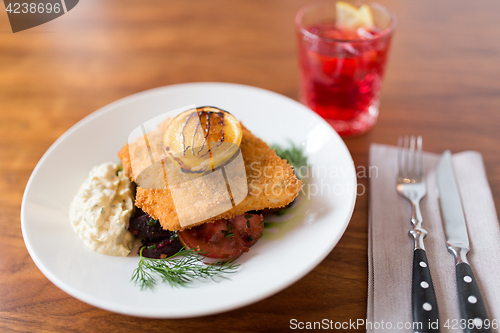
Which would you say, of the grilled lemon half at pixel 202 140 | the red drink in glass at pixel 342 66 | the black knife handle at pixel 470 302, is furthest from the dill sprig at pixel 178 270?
the red drink in glass at pixel 342 66

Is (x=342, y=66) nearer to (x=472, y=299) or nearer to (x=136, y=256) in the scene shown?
(x=472, y=299)

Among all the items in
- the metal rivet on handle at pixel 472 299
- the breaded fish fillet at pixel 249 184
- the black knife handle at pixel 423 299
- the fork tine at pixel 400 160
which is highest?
the breaded fish fillet at pixel 249 184

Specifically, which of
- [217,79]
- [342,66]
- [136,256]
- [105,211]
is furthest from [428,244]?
[217,79]

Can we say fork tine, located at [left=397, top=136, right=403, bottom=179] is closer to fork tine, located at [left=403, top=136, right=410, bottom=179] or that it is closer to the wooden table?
fork tine, located at [left=403, top=136, right=410, bottom=179]

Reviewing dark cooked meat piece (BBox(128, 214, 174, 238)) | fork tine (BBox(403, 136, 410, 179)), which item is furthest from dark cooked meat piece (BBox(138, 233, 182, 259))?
fork tine (BBox(403, 136, 410, 179))

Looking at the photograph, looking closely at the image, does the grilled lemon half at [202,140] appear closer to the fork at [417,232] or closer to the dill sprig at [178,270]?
the dill sprig at [178,270]
